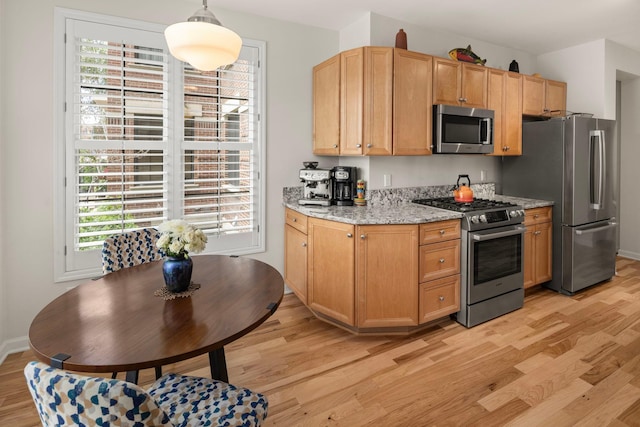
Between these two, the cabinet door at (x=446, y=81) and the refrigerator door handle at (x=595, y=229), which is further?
the refrigerator door handle at (x=595, y=229)

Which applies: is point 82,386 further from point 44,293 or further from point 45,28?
point 45,28

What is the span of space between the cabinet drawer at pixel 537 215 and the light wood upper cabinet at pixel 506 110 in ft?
2.18

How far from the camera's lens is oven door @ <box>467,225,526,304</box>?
288 centimetres

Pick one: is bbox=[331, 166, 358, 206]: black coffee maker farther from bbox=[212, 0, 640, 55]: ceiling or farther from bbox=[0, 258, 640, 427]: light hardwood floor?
bbox=[212, 0, 640, 55]: ceiling

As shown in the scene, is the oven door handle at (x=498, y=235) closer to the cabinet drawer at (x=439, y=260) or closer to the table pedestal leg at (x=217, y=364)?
the cabinet drawer at (x=439, y=260)

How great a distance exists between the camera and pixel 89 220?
2.69m

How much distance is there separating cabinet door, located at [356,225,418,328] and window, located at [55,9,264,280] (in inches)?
48.2

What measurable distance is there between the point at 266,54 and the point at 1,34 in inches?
74.3

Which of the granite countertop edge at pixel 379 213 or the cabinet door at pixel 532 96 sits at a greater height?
the cabinet door at pixel 532 96

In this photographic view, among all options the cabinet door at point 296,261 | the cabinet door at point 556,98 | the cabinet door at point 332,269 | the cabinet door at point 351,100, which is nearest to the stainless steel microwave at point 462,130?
the cabinet door at point 351,100

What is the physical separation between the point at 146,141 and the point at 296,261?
161cm

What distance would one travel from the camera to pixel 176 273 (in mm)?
1614

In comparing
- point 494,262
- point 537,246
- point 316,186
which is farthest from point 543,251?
point 316,186

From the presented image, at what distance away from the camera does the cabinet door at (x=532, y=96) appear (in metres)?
3.83
